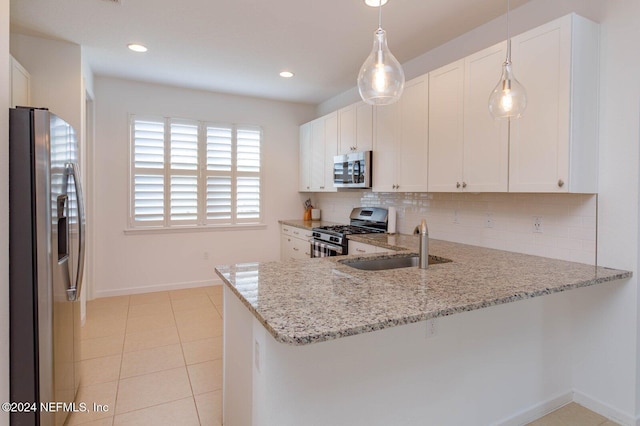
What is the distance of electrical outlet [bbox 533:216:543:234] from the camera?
7.95 ft

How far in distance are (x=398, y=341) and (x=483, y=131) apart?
1.66 metres

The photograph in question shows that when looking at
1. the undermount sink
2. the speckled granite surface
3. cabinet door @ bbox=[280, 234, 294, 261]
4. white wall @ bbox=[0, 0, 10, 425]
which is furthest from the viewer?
cabinet door @ bbox=[280, 234, 294, 261]

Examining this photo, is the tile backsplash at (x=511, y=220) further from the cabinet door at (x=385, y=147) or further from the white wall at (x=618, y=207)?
the cabinet door at (x=385, y=147)

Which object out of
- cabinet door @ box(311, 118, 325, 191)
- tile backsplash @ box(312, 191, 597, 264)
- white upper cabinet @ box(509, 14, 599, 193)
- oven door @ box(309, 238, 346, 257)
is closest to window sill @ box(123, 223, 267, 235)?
cabinet door @ box(311, 118, 325, 191)

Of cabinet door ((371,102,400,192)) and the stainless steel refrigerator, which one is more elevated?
cabinet door ((371,102,400,192))

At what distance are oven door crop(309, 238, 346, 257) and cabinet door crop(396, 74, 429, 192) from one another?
895mm

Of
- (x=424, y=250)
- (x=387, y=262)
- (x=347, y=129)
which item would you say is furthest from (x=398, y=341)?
(x=347, y=129)

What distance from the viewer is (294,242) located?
15.8 ft

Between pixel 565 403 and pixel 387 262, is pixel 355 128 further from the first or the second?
pixel 565 403

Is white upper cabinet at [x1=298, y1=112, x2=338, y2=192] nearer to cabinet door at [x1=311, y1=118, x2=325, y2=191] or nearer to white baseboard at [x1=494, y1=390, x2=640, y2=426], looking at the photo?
cabinet door at [x1=311, y1=118, x2=325, y2=191]

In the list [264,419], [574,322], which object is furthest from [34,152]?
[574,322]

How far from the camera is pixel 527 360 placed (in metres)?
2.04

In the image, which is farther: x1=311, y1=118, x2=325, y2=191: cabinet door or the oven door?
x1=311, y1=118, x2=325, y2=191: cabinet door

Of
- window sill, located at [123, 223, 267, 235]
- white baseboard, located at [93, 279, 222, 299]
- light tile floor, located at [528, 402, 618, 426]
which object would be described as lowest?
light tile floor, located at [528, 402, 618, 426]
